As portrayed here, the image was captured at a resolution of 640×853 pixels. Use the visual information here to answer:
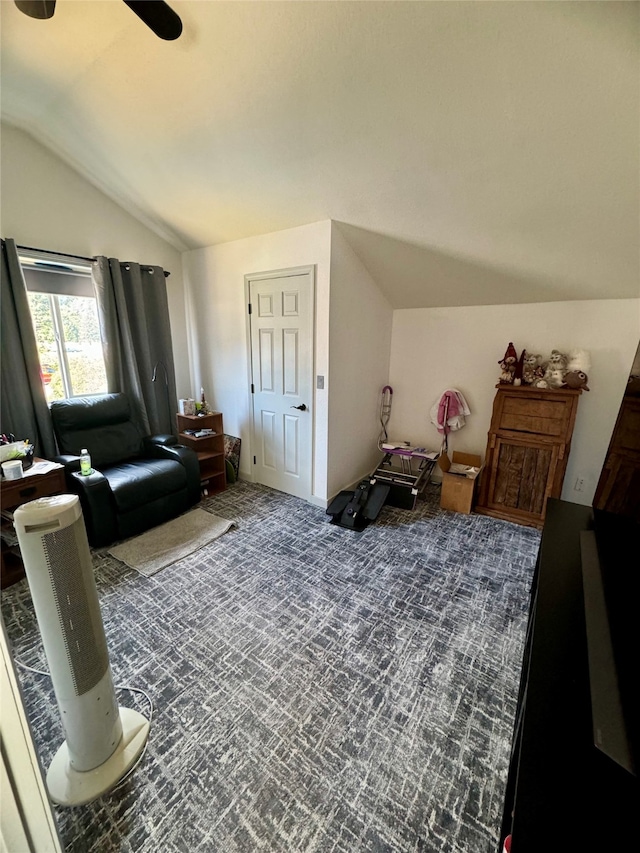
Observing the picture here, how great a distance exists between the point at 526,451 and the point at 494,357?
929 millimetres

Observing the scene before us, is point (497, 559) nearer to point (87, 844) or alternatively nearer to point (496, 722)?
point (496, 722)

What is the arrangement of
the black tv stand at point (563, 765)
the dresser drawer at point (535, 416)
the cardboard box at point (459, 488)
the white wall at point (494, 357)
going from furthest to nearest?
the cardboard box at point (459, 488) < the white wall at point (494, 357) < the dresser drawer at point (535, 416) < the black tv stand at point (563, 765)

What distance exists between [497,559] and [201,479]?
8.17ft

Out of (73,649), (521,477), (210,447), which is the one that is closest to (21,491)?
(73,649)

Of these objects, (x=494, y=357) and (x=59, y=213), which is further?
(x=494, y=357)

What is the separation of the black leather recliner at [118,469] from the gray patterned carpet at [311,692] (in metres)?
0.33

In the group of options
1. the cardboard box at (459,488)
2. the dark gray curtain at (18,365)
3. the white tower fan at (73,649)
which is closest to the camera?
the white tower fan at (73,649)

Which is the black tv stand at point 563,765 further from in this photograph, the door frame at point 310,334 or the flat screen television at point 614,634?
the door frame at point 310,334

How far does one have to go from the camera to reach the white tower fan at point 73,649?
0.98m

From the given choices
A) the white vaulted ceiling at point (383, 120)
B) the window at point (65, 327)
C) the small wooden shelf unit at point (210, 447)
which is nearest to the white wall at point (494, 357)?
the white vaulted ceiling at point (383, 120)

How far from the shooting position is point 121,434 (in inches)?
117

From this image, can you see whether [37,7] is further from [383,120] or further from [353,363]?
[353,363]

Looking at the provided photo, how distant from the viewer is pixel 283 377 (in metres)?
3.11

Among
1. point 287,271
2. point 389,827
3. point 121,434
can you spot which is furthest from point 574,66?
point 121,434
